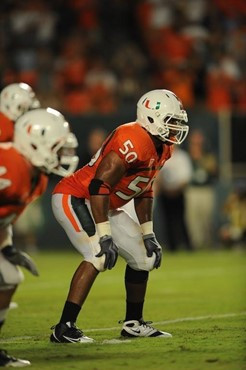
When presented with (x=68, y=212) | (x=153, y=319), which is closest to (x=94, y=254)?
(x=68, y=212)

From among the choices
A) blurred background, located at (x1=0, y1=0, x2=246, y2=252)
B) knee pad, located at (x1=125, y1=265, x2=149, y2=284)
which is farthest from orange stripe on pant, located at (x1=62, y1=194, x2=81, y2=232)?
blurred background, located at (x1=0, y1=0, x2=246, y2=252)

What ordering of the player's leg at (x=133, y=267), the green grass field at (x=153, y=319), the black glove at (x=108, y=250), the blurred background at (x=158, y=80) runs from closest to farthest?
the green grass field at (x=153, y=319)
the black glove at (x=108, y=250)
the player's leg at (x=133, y=267)
the blurred background at (x=158, y=80)

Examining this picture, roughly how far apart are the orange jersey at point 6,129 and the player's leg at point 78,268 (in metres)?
1.59

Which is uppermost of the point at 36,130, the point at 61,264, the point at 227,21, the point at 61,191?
the point at 227,21

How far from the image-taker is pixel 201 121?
13.6 meters

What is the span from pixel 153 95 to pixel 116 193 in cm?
63

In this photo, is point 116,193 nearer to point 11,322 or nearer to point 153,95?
point 153,95

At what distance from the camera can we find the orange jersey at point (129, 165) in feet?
19.0

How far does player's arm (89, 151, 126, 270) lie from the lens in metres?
5.61

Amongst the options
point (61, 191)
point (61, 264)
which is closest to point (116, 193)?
point (61, 191)

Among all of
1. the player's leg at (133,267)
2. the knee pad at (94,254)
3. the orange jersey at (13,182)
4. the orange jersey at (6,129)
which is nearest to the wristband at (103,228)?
the knee pad at (94,254)

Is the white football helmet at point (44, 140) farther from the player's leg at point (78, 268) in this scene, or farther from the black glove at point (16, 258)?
the player's leg at point (78, 268)

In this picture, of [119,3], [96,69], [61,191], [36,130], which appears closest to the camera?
[36,130]

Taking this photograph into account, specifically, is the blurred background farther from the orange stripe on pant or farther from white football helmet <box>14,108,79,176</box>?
white football helmet <box>14,108,79,176</box>
